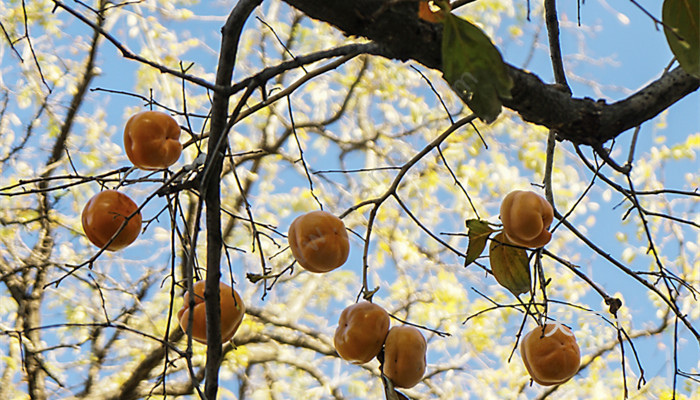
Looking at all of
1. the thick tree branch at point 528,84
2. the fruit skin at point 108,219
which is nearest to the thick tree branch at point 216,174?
Answer: the thick tree branch at point 528,84

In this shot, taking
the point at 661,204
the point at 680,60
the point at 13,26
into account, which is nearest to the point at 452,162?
the point at 661,204

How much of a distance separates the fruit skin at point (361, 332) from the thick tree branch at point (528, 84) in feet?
1.13

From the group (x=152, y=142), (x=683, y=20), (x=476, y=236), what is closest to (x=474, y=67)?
(x=683, y=20)

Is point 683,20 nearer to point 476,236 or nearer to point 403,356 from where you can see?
point 476,236

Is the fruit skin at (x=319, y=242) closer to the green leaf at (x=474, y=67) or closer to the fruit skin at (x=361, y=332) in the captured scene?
the fruit skin at (x=361, y=332)

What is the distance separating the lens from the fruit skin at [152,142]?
955mm

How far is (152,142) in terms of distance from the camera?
3.12ft

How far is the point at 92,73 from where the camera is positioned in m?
3.91

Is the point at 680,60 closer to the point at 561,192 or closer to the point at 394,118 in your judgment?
the point at 561,192

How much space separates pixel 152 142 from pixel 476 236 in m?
0.47

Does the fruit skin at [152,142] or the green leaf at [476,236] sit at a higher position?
the fruit skin at [152,142]

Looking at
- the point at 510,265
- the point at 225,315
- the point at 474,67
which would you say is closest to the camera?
the point at 474,67

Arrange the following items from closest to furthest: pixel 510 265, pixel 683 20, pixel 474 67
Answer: pixel 474 67 → pixel 683 20 → pixel 510 265

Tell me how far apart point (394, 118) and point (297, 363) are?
1649 mm
